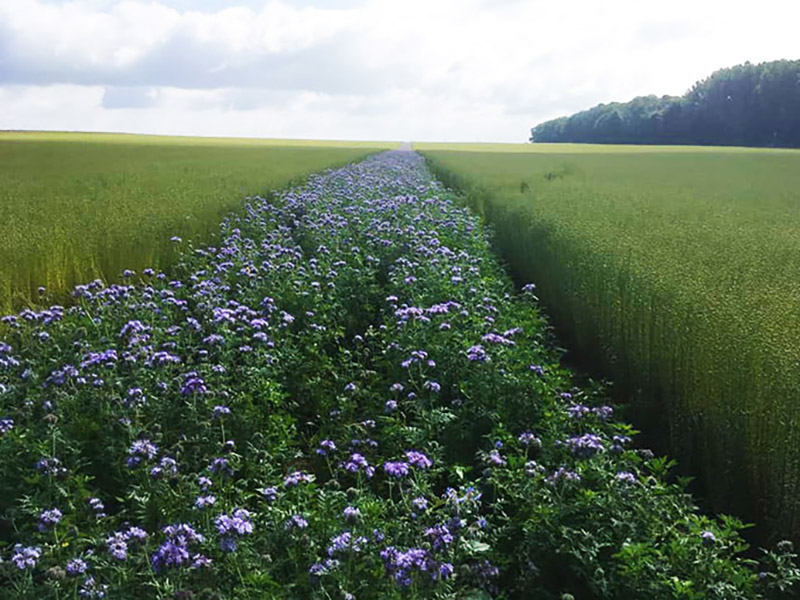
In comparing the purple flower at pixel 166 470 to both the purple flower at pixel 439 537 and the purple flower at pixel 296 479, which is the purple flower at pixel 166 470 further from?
the purple flower at pixel 439 537

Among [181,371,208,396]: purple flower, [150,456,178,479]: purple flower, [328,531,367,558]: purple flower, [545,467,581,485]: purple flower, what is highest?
[181,371,208,396]: purple flower

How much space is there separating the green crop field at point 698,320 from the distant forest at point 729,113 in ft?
217

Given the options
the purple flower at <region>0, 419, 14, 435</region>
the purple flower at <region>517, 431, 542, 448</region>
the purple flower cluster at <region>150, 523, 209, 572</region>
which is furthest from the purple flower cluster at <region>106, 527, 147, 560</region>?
the purple flower at <region>517, 431, 542, 448</region>

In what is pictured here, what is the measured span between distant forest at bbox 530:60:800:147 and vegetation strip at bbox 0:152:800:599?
7137 centimetres

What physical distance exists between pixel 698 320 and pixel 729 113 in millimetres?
78112

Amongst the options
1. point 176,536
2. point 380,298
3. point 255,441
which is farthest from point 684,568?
point 380,298

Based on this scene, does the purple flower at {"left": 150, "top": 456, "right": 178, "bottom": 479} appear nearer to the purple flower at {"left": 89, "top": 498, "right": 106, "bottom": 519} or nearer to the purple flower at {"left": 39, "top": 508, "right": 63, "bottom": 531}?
the purple flower at {"left": 89, "top": 498, "right": 106, "bottom": 519}

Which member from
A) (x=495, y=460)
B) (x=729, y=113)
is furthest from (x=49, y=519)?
(x=729, y=113)

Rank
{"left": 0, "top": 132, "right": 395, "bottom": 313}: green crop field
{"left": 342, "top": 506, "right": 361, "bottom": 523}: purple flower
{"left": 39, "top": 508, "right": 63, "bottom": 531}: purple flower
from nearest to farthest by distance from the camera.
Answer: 1. {"left": 342, "top": 506, "right": 361, "bottom": 523}: purple flower
2. {"left": 39, "top": 508, "right": 63, "bottom": 531}: purple flower
3. {"left": 0, "top": 132, "right": 395, "bottom": 313}: green crop field

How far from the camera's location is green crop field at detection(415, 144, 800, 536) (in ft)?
13.0

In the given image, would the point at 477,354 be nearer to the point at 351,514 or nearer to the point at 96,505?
the point at 351,514

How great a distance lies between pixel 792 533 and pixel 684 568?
3.54 feet

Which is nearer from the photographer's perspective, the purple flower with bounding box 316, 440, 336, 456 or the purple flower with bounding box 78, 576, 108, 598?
the purple flower with bounding box 78, 576, 108, 598

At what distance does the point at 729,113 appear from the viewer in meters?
73.5
